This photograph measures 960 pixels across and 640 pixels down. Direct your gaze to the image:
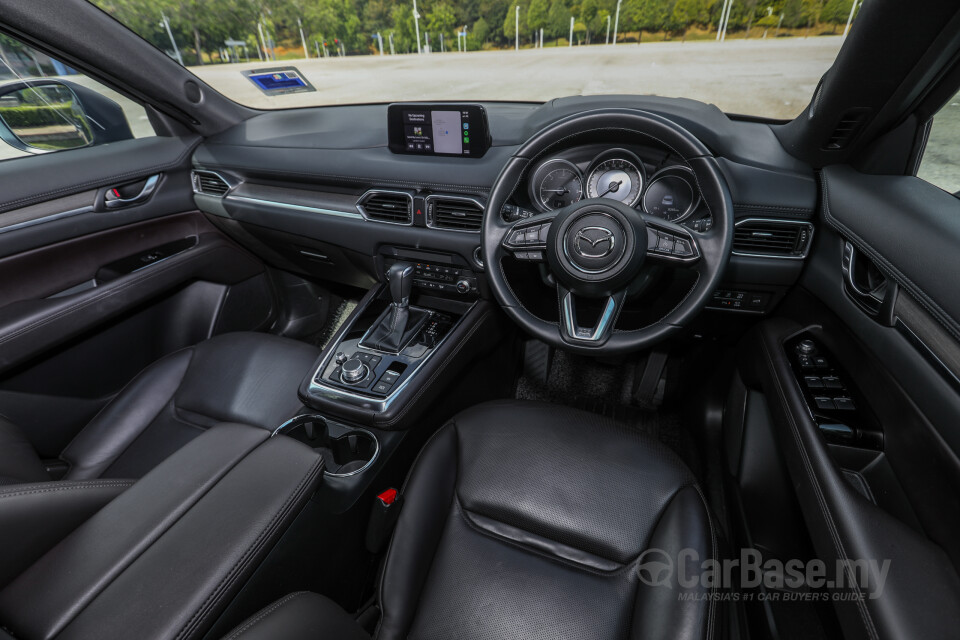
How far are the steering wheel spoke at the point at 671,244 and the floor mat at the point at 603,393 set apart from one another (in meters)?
0.93

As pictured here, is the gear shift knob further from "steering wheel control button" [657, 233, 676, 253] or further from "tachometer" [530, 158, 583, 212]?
"steering wheel control button" [657, 233, 676, 253]

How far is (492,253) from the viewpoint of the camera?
1.41m

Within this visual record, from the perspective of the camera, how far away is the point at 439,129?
1.74 metres

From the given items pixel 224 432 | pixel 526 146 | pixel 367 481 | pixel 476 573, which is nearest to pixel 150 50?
pixel 526 146

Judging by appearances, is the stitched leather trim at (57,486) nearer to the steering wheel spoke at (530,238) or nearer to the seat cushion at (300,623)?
the seat cushion at (300,623)

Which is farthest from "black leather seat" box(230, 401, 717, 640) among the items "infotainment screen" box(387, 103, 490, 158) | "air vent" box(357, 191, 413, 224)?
"infotainment screen" box(387, 103, 490, 158)

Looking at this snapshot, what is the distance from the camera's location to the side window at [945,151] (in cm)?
124

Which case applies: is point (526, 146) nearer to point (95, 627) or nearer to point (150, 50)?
point (95, 627)

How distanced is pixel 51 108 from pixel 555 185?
1.91 m

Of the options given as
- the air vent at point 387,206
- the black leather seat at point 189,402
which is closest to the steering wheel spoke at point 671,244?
the air vent at point 387,206

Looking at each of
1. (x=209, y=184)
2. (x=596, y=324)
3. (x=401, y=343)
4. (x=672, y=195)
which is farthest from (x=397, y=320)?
(x=209, y=184)

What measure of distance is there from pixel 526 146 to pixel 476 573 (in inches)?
41.4

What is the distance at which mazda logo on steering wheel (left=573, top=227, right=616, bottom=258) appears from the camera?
1.26 m

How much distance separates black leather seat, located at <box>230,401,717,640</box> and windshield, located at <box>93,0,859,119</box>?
1.18 metres
